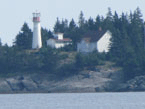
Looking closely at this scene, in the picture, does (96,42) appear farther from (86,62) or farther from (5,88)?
(5,88)

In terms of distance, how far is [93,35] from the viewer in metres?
98.6

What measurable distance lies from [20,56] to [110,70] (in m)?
11.6

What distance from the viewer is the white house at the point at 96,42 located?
96444mm

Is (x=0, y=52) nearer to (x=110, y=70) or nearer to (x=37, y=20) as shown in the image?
(x=37, y=20)

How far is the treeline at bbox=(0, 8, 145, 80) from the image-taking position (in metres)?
86.0

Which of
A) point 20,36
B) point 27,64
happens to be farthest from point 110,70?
point 20,36

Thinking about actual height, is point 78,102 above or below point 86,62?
below

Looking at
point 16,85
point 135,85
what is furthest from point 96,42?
point 135,85

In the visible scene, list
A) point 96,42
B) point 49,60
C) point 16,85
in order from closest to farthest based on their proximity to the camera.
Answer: point 16,85, point 49,60, point 96,42

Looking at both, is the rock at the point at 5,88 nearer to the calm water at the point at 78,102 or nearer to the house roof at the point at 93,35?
the calm water at the point at 78,102

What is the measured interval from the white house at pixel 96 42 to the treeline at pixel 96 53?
0.90 metres

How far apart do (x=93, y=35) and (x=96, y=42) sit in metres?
2.29

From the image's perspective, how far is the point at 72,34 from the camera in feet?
339

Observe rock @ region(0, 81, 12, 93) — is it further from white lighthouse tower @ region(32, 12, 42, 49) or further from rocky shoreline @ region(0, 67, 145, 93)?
white lighthouse tower @ region(32, 12, 42, 49)
